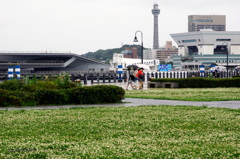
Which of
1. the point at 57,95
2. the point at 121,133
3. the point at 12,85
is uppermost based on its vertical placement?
the point at 12,85

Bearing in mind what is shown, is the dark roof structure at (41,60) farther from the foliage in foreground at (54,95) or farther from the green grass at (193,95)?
the foliage in foreground at (54,95)

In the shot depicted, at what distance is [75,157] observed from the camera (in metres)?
8.98

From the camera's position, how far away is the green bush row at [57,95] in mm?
21656

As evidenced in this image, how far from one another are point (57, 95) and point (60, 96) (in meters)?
0.15

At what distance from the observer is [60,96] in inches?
877

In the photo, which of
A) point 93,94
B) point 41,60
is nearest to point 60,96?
point 93,94

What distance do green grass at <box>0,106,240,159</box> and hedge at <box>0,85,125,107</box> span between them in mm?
3693

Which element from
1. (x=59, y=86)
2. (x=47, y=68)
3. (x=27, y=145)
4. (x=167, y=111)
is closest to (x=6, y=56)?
(x=47, y=68)

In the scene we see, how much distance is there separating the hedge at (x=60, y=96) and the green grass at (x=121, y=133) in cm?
369

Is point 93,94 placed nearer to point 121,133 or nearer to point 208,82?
point 121,133

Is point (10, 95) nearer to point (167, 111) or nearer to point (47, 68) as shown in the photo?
point (167, 111)

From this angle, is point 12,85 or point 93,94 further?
point 12,85

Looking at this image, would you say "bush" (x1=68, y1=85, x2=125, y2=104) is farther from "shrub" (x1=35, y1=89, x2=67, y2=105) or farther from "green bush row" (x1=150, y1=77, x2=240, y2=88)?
"green bush row" (x1=150, y1=77, x2=240, y2=88)

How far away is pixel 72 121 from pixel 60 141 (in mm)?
3980
